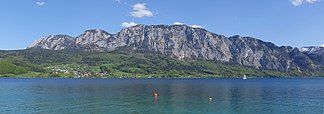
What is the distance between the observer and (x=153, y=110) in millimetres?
75500

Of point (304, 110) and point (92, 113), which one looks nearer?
point (92, 113)

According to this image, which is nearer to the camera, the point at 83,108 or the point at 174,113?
the point at 174,113

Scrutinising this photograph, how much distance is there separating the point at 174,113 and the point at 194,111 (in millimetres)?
5872

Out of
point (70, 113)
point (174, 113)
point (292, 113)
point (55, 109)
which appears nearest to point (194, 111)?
point (174, 113)

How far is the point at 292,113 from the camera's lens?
243 feet

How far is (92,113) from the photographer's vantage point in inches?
2773

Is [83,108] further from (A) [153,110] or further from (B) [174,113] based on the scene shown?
(B) [174,113]

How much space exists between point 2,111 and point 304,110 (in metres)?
73.6

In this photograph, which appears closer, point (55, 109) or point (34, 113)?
point (34, 113)

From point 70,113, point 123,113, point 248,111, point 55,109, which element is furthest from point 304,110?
point 55,109

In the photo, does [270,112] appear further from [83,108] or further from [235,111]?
[83,108]

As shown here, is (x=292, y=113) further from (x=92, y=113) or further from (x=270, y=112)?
(x=92, y=113)

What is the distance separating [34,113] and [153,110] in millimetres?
27073

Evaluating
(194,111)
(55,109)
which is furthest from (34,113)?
(194,111)
